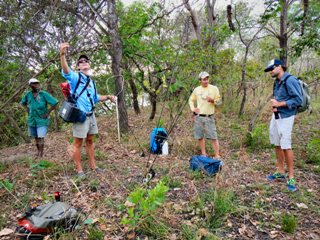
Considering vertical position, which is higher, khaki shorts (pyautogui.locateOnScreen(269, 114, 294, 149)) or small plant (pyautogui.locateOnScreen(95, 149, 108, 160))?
khaki shorts (pyautogui.locateOnScreen(269, 114, 294, 149))

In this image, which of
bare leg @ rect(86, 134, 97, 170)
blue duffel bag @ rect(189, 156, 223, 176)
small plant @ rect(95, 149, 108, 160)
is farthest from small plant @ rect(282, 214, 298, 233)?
small plant @ rect(95, 149, 108, 160)

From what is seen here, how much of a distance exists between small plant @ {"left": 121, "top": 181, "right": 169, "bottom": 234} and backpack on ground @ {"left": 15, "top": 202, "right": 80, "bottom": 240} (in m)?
0.63

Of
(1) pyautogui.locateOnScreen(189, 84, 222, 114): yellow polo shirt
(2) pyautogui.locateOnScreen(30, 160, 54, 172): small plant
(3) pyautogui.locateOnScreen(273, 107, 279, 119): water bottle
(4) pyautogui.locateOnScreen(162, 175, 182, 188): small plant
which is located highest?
(1) pyautogui.locateOnScreen(189, 84, 222, 114): yellow polo shirt

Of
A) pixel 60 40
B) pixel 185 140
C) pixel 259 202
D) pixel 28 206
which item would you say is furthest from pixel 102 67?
pixel 259 202

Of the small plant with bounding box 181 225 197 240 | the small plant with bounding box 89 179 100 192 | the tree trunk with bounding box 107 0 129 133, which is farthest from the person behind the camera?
the tree trunk with bounding box 107 0 129 133

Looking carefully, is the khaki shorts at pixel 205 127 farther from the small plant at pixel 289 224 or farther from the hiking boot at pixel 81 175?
the small plant at pixel 289 224

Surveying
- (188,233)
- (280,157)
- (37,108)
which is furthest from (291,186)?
(37,108)

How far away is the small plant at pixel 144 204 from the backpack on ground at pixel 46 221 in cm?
63

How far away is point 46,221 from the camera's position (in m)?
2.84

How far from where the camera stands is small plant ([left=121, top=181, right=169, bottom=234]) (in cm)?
270

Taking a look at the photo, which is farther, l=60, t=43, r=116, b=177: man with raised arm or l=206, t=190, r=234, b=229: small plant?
l=60, t=43, r=116, b=177: man with raised arm

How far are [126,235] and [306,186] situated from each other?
303cm

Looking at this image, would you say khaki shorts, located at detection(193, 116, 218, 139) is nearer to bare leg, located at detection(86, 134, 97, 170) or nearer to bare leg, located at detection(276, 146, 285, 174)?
bare leg, located at detection(276, 146, 285, 174)

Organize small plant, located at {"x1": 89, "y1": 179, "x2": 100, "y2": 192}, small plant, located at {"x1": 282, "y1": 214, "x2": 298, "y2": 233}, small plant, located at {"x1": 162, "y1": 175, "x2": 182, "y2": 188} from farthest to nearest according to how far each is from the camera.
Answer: small plant, located at {"x1": 162, "y1": 175, "x2": 182, "y2": 188} → small plant, located at {"x1": 89, "y1": 179, "x2": 100, "y2": 192} → small plant, located at {"x1": 282, "y1": 214, "x2": 298, "y2": 233}
